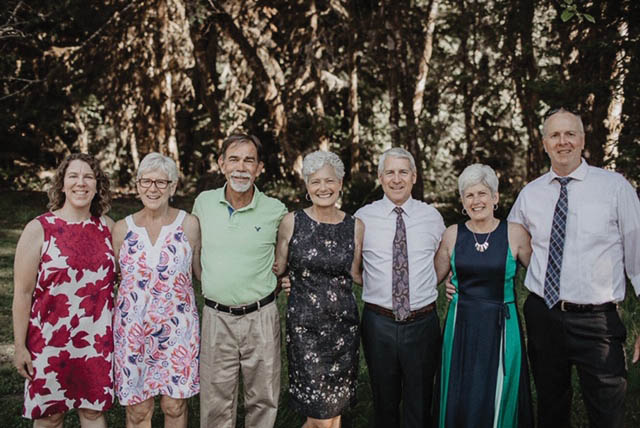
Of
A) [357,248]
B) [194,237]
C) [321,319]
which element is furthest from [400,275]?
[194,237]

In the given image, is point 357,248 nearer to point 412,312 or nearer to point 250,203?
point 412,312

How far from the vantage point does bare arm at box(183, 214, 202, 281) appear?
11.8 feet

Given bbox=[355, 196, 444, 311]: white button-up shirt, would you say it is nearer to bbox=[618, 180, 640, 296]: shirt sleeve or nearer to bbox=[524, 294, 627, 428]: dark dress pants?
bbox=[524, 294, 627, 428]: dark dress pants

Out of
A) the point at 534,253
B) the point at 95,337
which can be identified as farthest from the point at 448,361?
the point at 95,337

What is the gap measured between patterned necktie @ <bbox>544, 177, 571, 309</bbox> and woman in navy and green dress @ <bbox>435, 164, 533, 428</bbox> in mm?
217

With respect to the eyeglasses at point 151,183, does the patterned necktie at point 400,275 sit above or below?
below

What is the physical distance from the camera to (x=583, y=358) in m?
3.27

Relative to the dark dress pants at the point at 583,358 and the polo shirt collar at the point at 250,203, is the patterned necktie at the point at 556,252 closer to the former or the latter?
the dark dress pants at the point at 583,358

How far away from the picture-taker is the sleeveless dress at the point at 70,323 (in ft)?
10.7

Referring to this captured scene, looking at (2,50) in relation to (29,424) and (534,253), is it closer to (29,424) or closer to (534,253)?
(29,424)

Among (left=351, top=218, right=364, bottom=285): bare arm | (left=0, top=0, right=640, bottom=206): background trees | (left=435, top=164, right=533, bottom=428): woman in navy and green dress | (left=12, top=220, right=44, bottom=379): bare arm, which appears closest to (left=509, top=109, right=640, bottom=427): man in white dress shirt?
(left=435, top=164, right=533, bottom=428): woman in navy and green dress

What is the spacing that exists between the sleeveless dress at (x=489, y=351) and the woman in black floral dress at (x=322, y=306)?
65 centimetres

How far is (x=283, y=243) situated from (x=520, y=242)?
1.45 m

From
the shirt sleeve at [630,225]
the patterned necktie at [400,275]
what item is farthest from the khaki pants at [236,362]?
the shirt sleeve at [630,225]
